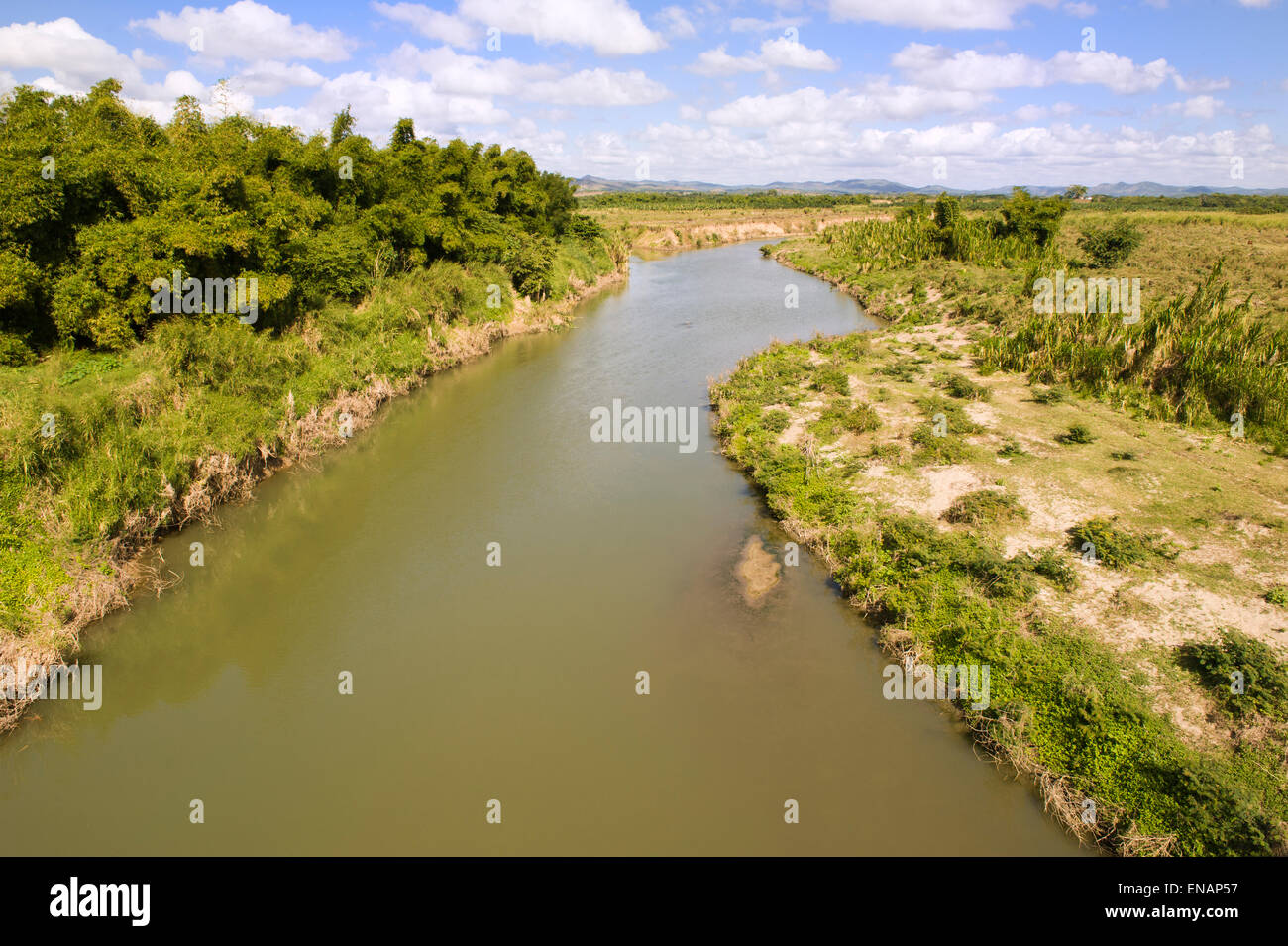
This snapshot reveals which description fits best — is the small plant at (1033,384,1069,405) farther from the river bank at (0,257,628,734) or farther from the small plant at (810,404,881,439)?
the river bank at (0,257,628,734)

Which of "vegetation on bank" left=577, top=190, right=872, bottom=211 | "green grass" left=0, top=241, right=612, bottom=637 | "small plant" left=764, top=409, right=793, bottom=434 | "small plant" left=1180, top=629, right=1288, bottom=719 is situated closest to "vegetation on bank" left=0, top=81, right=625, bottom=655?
"green grass" left=0, top=241, right=612, bottom=637

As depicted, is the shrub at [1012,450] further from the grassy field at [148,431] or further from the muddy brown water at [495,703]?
the grassy field at [148,431]

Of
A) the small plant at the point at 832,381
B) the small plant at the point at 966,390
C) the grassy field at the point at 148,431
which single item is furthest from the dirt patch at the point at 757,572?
the grassy field at the point at 148,431

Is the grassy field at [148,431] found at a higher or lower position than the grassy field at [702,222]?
lower

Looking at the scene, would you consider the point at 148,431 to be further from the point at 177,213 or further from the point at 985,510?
the point at 985,510
